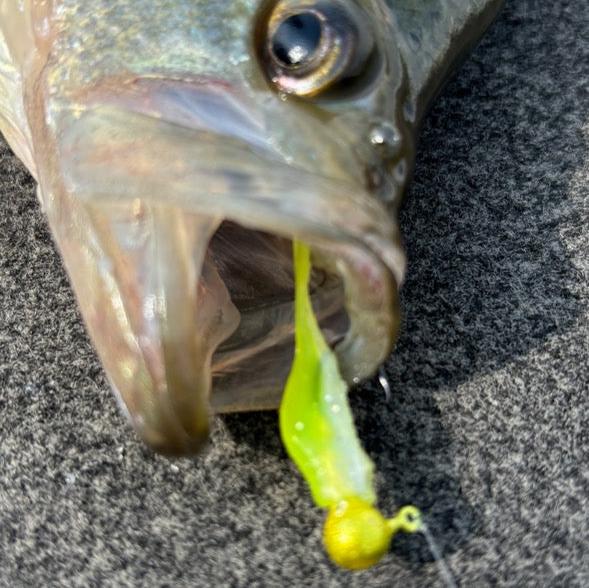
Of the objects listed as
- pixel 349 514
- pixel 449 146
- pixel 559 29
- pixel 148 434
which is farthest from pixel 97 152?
pixel 559 29

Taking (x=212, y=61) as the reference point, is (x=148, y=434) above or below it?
below

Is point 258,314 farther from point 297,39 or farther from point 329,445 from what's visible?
point 297,39

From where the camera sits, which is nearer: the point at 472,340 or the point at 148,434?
the point at 148,434

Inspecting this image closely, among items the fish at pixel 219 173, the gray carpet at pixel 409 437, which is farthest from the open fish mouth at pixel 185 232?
the gray carpet at pixel 409 437

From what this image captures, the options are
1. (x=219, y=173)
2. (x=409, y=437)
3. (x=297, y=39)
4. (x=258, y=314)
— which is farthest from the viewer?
(x=409, y=437)

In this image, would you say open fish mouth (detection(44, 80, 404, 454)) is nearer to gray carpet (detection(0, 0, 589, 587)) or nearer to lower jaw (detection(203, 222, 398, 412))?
lower jaw (detection(203, 222, 398, 412))

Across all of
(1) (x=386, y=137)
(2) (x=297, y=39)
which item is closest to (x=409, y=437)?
(1) (x=386, y=137)

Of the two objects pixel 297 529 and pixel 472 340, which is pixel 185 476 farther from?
pixel 472 340
